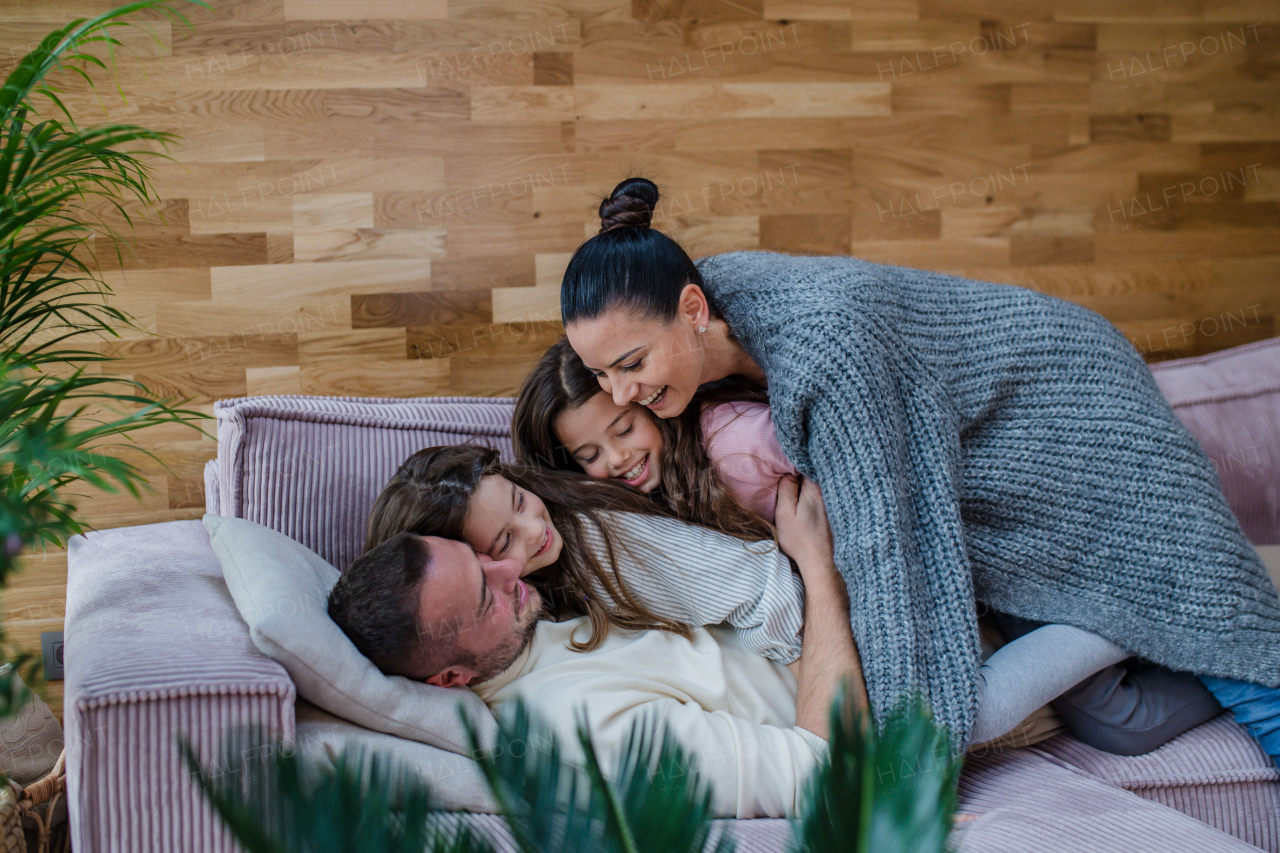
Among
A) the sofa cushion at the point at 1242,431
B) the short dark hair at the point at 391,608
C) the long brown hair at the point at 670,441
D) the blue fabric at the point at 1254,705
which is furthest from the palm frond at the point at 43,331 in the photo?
the sofa cushion at the point at 1242,431

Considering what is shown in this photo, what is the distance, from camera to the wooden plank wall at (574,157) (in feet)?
6.16

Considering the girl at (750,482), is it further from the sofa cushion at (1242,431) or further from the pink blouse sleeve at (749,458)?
the sofa cushion at (1242,431)

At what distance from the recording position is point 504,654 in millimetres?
1242

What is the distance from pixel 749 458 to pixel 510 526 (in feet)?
1.36

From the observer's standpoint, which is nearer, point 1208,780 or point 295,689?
point 295,689

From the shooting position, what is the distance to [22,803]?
115 centimetres

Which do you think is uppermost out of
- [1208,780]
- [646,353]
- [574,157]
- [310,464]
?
[574,157]

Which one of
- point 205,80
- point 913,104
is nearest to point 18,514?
point 205,80

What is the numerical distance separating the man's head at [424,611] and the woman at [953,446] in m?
0.40

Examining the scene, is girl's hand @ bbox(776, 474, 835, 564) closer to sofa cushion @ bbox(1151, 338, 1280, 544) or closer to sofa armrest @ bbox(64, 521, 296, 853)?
sofa armrest @ bbox(64, 521, 296, 853)

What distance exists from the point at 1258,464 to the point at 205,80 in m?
2.42

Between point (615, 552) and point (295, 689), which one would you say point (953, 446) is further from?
point (295, 689)

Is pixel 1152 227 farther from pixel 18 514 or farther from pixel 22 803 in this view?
pixel 22 803

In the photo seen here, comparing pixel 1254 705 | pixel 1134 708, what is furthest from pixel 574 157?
pixel 1254 705
